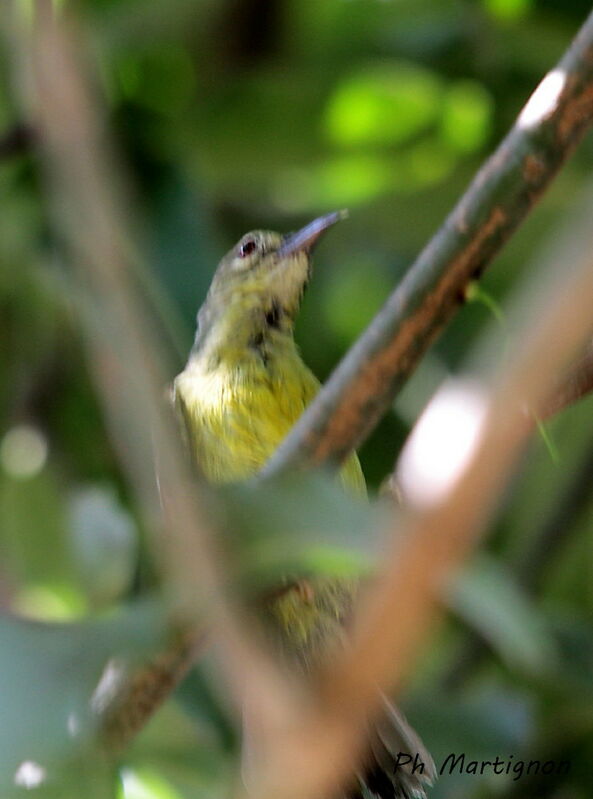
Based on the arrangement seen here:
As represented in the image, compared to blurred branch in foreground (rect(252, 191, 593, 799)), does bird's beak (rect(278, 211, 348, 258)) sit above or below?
below

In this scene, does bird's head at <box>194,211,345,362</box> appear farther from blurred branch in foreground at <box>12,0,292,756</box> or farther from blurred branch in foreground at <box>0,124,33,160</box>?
blurred branch in foreground at <box>12,0,292,756</box>

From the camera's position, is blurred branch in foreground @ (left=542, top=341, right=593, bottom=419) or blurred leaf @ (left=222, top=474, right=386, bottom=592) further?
blurred branch in foreground @ (left=542, top=341, right=593, bottom=419)

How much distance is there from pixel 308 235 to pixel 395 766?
166cm

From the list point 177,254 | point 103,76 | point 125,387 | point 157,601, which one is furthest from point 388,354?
point 103,76

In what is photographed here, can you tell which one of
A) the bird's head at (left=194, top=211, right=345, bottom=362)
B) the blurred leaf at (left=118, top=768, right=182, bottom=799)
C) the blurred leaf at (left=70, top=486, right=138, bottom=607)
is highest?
the bird's head at (left=194, top=211, right=345, bottom=362)

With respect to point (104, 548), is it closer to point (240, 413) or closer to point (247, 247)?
point (240, 413)

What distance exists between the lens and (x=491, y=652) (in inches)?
137

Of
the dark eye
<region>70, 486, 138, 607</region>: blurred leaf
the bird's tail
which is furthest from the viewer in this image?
the dark eye

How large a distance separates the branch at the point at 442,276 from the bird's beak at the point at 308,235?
1706mm

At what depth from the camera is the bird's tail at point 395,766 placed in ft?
9.15

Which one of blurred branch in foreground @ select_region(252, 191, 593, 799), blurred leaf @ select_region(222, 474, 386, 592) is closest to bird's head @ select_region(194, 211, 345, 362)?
blurred leaf @ select_region(222, 474, 386, 592)

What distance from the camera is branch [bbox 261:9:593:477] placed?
1821mm

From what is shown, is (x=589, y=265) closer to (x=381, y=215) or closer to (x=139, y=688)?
(x=139, y=688)

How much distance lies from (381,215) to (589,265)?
3.06 m
